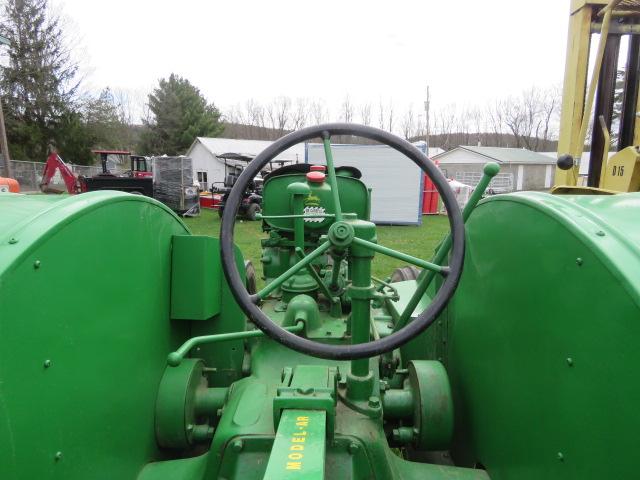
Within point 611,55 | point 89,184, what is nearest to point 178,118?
point 89,184

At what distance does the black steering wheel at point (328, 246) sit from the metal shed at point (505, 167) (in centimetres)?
2917

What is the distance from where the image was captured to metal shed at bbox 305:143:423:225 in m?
11.9

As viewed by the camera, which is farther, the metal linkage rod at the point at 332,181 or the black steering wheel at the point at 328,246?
the metal linkage rod at the point at 332,181

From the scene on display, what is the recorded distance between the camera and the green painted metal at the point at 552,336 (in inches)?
35.6

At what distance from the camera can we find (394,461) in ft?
4.82

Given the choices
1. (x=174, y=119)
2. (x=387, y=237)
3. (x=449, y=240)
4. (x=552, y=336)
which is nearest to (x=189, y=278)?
(x=449, y=240)

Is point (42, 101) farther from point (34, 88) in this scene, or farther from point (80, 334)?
point (80, 334)

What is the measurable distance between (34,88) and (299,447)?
1071 inches

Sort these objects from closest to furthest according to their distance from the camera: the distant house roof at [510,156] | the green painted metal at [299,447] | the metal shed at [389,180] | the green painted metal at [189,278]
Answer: the green painted metal at [299,447] → the green painted metal at [189,278] → the metal shed at [389,180] → the distant house roof at [510,156]

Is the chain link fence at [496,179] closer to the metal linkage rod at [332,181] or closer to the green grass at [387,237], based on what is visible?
the green grass at [387,237]

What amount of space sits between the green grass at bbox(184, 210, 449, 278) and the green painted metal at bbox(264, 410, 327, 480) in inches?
175

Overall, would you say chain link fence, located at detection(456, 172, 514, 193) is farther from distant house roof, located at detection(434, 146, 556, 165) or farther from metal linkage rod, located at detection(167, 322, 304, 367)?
metal linkage rod, located at detection(167, 322, 304, 367)

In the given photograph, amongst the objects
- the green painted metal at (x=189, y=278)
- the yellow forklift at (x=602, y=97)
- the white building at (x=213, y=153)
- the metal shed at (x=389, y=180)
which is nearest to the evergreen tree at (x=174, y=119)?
the white building at (x=213, y=153)

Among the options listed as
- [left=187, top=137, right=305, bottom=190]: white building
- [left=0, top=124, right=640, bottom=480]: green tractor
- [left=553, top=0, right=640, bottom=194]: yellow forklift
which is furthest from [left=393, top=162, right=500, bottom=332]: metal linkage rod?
[left=187, top=137, right=305, bottom=190]: white building
